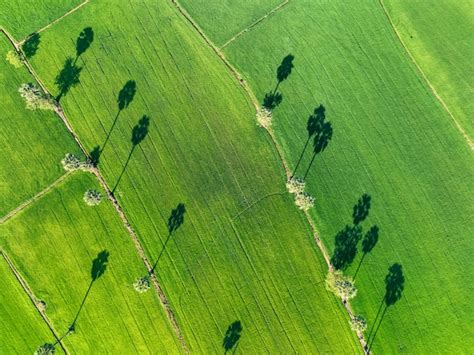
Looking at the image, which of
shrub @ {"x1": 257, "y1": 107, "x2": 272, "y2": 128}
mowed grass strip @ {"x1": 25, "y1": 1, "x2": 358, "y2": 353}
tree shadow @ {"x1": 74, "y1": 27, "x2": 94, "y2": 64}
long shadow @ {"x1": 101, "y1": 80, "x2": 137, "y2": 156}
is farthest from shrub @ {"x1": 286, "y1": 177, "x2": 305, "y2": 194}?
tree shadow @ {"x1": 74, "y1": 27, "x2": 94, "y2": 64}

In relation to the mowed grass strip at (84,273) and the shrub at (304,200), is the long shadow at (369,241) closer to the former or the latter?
the shrub at (304,200)

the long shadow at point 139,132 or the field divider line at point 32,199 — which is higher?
the long shadow at point 139,132

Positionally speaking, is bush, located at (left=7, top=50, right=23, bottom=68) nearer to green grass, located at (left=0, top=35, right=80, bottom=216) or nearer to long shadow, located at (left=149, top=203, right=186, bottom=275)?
green grass, located at (left=0, top=35, right=80, bottom=216)

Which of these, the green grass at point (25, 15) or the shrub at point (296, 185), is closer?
the shrub at point (296, 185)

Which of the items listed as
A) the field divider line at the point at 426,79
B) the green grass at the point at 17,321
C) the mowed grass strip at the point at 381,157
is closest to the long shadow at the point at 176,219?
the mowed grass strip at the point at 381,157

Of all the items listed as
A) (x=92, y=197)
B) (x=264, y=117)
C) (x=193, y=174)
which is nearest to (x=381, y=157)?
(x=264, y=117)

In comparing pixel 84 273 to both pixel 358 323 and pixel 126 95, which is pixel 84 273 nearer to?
pixel 126 95
